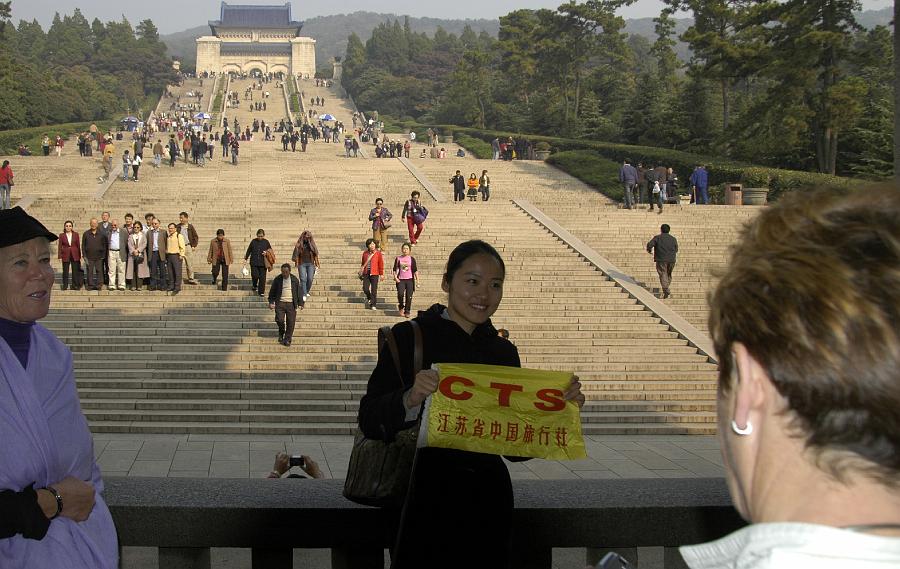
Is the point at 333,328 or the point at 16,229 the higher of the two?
the point at 16,229

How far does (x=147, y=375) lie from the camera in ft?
45.8

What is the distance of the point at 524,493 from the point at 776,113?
31281 millimetres

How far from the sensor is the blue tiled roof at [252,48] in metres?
142

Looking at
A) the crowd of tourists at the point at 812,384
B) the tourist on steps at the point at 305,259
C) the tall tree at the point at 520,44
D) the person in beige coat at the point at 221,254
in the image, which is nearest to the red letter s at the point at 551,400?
the crowd of tourists at the point at 812,384

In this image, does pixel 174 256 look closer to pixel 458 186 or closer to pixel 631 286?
pixel 631 286

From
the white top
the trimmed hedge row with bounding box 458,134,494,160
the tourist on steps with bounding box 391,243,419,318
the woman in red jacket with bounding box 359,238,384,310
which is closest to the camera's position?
the white top

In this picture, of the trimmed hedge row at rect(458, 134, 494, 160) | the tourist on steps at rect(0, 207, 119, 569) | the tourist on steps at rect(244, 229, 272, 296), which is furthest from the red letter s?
the trimmed hedge row at rect(458, 134, 494, 160)

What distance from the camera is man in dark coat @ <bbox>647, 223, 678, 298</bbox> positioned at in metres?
17.9

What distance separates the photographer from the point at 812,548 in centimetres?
114

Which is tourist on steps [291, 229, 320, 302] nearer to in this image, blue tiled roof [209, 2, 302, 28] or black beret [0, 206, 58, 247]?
black beret [0, 206, 58, 247]

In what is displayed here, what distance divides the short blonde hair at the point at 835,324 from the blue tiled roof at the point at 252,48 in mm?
145420

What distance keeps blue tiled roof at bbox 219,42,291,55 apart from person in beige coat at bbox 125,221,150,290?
128642 millimetres

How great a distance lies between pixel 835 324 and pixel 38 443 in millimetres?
1981

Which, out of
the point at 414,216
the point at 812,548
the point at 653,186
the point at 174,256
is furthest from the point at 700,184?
the point at 812,548
